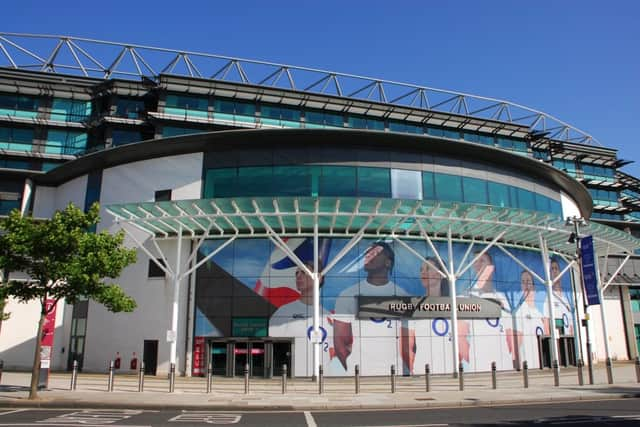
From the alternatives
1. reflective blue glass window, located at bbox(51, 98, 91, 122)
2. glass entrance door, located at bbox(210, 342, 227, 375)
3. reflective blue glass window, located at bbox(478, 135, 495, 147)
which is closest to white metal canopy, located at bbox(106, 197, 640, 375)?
glass entrance door, located at bbox(210, 342, 227, 375)

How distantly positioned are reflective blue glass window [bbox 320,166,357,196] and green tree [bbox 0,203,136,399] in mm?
13729

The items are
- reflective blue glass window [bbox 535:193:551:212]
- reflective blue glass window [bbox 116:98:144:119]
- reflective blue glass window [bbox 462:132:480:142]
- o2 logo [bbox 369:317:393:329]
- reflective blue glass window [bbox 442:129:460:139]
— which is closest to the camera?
o2 logo [bbox 369:317:393:329]

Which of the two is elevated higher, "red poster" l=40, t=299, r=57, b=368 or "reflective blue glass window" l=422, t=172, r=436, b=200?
"reflective blue glass window" l=422, t=172, r=436, b=200

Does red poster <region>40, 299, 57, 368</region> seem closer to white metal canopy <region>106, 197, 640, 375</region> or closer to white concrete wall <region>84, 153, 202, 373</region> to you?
white metal canopy <region>106, 197, 640, 375</region>

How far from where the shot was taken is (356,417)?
47.2 feet

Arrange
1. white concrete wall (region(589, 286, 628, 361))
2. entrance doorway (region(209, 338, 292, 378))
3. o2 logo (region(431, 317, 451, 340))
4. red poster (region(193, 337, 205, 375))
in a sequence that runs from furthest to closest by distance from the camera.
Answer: white concrete wall (region(589, 286, 628, 361))
o2 logo (region(431, 317, 451, 340))
red poster (region(193, 337, 205, 375))
entrance doorway (region(209, 338, 292, 378))

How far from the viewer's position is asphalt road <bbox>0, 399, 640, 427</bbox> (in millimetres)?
12773

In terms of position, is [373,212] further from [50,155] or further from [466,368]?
[50,155]

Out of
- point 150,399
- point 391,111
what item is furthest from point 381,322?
point 391,111

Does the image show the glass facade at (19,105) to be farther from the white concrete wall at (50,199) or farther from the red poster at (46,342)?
the red poster at (46,342)

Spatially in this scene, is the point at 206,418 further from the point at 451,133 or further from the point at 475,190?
the point at 451,133

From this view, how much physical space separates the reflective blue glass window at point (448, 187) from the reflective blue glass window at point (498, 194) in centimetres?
262

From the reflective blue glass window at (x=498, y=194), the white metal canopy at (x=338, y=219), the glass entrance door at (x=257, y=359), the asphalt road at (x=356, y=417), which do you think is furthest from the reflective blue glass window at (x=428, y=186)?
the asphalt road at (x=356, y=417)

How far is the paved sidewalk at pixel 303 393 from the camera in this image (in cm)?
1662
